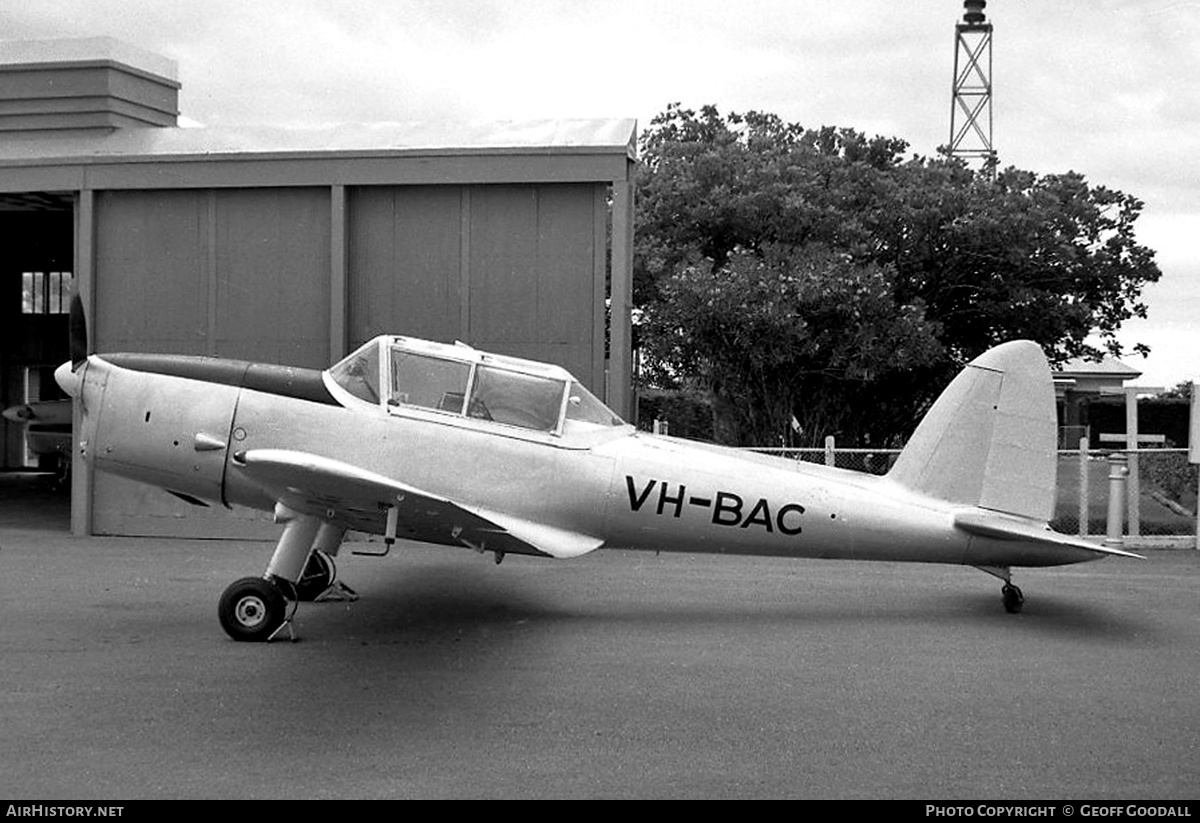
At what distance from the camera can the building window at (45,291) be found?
2854 cm

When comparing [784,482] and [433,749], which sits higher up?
[784,482]

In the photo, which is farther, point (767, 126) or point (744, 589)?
point (767, 126)

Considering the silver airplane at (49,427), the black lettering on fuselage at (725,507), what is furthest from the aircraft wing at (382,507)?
the silver airplane at (49,427)

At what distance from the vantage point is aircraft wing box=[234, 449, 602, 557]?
697cm

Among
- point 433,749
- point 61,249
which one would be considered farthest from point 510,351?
point 61,249

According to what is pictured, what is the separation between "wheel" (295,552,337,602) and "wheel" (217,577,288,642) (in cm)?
132

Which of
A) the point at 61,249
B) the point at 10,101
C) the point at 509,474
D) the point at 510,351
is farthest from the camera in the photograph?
the point at 61,249

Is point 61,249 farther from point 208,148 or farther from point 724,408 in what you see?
point 724,408

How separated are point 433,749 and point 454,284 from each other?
9.19 metres

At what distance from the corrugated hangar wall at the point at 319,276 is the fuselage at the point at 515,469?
512 centimetres

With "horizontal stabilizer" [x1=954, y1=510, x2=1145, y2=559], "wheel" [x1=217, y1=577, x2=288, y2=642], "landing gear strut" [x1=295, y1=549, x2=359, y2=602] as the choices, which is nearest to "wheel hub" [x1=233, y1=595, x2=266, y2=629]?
"wheel" [x1=217, y1=577, x2=288, y2=642]

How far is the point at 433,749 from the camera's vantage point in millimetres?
5578

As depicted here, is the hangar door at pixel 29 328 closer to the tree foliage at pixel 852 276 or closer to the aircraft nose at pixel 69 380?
the tree foliage at pixel 852 276

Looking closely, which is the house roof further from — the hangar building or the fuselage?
the fuselage
